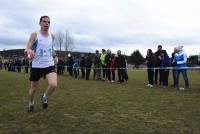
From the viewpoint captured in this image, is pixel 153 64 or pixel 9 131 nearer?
pixel 9 131

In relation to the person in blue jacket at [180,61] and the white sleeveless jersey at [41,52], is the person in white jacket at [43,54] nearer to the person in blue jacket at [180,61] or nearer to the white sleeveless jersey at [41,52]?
the white sleeveless jersey at [41,52]

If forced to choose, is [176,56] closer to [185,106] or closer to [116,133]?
[185,106]

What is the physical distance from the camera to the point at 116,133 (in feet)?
21.9

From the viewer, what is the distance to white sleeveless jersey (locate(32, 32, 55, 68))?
8.47 metres

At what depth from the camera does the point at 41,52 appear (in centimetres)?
850

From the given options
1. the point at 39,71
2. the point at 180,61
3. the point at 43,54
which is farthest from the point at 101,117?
the point at 180,61

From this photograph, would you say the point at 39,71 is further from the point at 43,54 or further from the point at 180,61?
the point at 180,61

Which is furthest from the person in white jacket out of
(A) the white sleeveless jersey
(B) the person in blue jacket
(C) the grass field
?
(B) the person in blue jacket

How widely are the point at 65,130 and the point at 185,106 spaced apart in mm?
4368

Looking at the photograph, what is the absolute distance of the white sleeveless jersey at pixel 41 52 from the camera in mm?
8469

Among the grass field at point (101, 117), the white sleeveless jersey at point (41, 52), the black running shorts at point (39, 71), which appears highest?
the white sleeveless jersey at point (41, 52)

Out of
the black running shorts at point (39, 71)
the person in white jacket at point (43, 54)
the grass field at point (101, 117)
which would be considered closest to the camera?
the grass field at point (101, 117)

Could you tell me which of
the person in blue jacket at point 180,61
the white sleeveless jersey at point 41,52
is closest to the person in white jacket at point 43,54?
the white sleeveless jersey at point 41,52

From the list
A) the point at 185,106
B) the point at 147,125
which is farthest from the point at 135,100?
the point at 147,125
